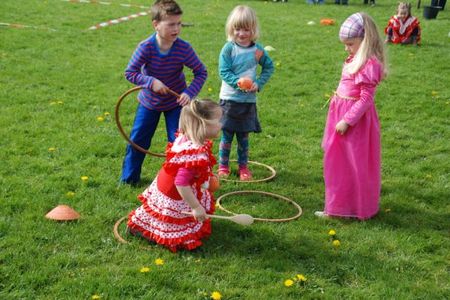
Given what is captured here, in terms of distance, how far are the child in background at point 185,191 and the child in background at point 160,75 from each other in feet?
2.43

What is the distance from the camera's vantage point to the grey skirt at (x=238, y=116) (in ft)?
19.1

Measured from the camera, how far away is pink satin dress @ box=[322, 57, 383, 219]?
491cm

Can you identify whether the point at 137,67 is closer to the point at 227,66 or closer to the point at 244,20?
the point at 227,66

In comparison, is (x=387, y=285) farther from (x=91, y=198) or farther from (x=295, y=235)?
(x=91, y=198)

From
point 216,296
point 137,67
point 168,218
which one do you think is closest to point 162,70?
point 137,67

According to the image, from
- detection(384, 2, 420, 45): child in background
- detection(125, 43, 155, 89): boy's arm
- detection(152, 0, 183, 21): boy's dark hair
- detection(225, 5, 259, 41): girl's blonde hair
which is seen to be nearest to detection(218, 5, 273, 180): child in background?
detection(225, 5, 259, 41): girl's blonde hair

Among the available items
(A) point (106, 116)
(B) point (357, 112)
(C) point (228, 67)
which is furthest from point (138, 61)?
(A) point (106, 116)

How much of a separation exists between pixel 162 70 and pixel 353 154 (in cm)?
176

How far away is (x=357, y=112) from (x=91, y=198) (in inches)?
91.7

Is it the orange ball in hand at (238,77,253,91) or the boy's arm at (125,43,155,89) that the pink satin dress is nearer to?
the orange ball in hand at (238,77,253,91)

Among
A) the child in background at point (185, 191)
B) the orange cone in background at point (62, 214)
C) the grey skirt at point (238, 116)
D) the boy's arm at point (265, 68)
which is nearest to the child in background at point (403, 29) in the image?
the boy's arm at point (265, 68)

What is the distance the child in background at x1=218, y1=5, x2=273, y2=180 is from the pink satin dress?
0.92 metres

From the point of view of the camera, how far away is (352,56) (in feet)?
16.3

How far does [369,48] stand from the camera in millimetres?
4750
